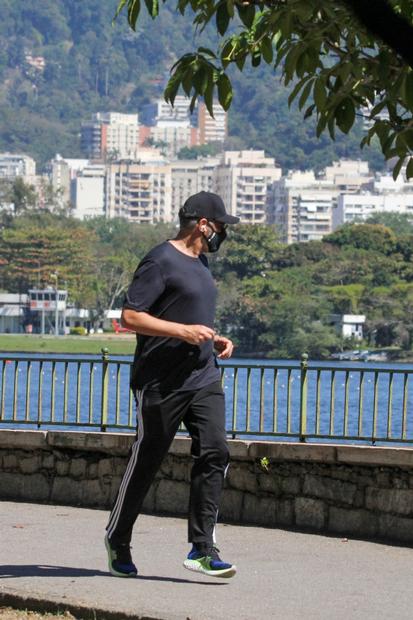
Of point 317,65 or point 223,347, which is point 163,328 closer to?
point 223,347

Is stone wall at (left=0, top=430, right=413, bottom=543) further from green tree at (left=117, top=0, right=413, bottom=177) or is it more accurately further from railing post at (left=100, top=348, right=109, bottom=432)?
green tree at (left=117, top=0, right=413, bottom=177)

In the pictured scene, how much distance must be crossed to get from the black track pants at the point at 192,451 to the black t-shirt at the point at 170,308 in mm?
67

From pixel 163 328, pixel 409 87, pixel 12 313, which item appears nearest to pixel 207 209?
pixel 163 328

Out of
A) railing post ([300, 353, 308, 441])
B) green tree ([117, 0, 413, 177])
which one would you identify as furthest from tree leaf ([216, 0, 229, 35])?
railing post ([300, 353, 308, 441])

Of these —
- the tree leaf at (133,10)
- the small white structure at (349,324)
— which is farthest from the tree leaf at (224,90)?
the small white structure at (349,324)

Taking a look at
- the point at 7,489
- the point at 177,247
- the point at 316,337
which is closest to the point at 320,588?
the point at 177,247

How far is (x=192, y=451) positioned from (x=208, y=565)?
45 centimetres

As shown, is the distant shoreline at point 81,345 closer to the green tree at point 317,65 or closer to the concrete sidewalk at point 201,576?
the concrete sidewalk at point 201,576

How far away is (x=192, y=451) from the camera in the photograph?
677cm

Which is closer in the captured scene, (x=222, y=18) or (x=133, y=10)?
(x=222, y=18)

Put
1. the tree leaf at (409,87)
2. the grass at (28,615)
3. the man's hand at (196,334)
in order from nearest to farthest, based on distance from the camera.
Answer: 1. the tree leaf at (409,87)
2. the grass at (28,615)
3. the man's hand at (196,334)

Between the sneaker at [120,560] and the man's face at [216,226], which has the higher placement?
the man's face at [216,226]

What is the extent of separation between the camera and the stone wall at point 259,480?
28.1ft

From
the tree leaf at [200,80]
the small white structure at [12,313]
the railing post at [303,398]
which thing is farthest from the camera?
the small white structure at [12,313]
